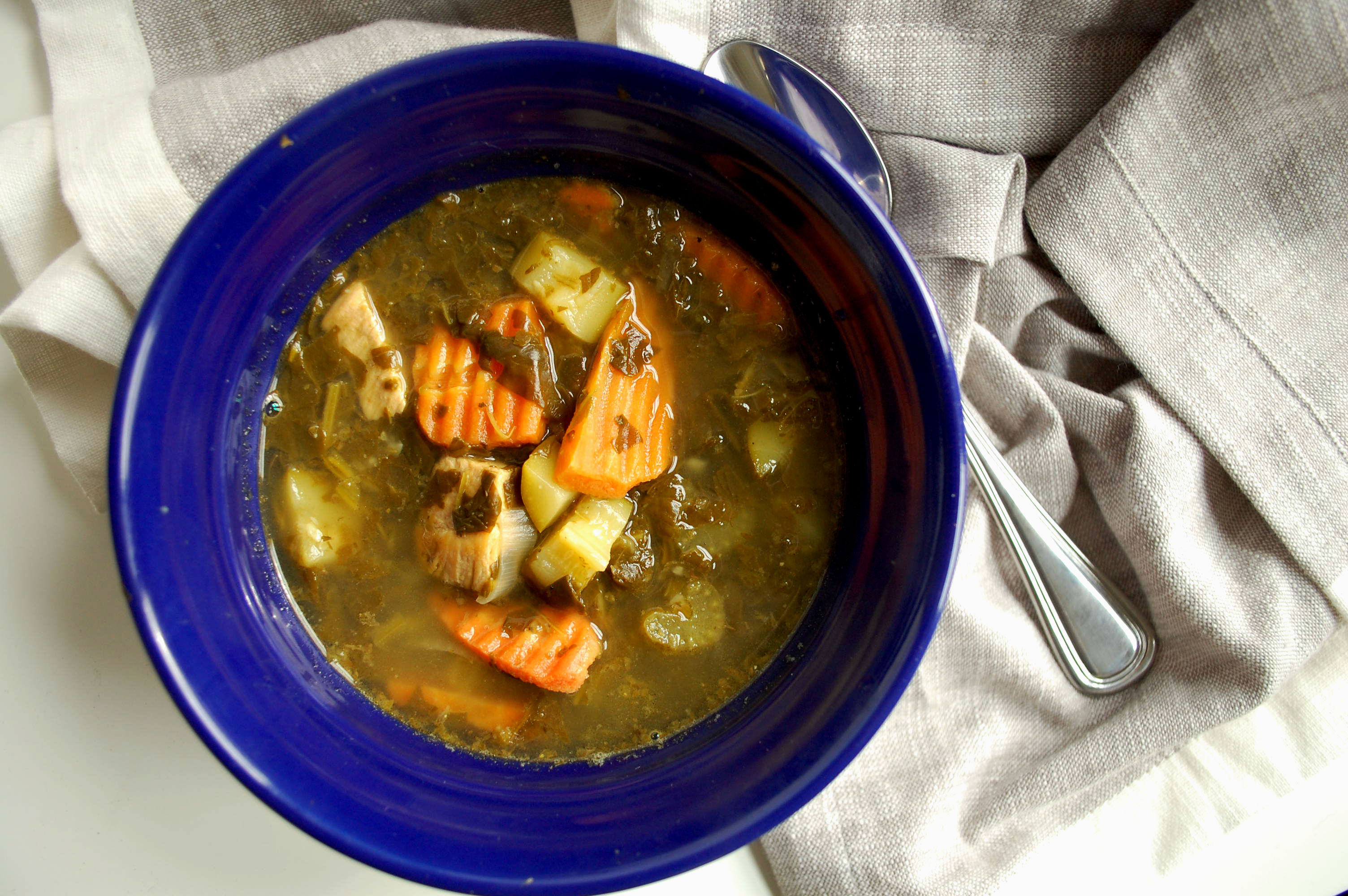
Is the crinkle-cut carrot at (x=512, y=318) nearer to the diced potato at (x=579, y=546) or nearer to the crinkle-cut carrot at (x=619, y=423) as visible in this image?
the crinkle-cut carrot at (x=619, y=423)

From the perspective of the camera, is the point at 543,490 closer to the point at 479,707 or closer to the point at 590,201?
the point at 479,707

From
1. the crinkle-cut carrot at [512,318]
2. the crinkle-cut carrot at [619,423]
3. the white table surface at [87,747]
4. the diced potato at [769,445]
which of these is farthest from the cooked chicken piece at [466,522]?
the white table surface at [87,747]

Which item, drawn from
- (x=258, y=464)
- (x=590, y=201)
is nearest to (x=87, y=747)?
(x=258, y=464)

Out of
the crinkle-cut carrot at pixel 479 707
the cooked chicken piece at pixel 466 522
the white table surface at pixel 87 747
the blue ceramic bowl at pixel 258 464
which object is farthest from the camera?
the white table surface at pixel 87 747

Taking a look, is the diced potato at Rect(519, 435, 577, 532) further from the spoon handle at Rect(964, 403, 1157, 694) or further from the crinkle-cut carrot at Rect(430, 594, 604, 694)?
the spoon handle at Rect(964, 403, 1157, 694)

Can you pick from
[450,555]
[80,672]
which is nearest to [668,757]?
[450,555]

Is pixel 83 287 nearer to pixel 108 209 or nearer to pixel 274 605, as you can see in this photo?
pixel 108 209
